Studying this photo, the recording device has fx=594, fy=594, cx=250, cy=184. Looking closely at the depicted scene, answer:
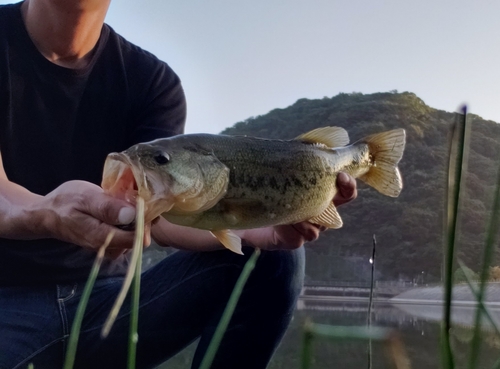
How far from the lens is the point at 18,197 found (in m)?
1.14

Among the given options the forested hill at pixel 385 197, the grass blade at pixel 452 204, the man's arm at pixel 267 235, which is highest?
the grass blade at pixel 452 204

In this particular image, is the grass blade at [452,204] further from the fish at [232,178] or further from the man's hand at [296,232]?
the man's hand at [296,232]

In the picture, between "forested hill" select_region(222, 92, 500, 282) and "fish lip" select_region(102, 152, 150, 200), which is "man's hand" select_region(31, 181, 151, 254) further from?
"forested hill" select_region(222, 92, 500, 282)

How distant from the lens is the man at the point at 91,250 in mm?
1421

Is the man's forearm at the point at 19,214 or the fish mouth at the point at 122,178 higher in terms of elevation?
the fish mouth at the point at 122,178

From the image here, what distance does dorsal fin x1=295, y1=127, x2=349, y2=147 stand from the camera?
3.84ft

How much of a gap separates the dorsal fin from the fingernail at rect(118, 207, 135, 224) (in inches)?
18.6

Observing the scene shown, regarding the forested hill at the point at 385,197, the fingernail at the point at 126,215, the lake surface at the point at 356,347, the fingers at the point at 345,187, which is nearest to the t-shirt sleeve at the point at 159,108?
the fingers at the point at 345,187

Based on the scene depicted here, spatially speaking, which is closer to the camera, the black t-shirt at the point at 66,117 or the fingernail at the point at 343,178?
the fingernail at the point at 343,178

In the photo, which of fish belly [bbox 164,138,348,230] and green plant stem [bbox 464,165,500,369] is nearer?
green plant stem [bbox 464,165,500,369]

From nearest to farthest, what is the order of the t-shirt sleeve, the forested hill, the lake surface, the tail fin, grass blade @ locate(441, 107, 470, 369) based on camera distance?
grass blade @ locate(441, 107, 470, 369)
the tail fin
the t-shirt sleeve
the lake surface
the forested hill

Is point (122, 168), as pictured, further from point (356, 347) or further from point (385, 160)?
point (356, 347)

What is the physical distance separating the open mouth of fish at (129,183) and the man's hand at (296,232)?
451 millimetres

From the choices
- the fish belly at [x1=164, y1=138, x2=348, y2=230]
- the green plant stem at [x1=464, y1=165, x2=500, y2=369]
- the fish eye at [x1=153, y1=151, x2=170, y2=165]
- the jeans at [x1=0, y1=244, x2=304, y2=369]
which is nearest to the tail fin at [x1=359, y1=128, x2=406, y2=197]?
the fish belly at [x1=164, y1=138, x2=348, y2=230]
